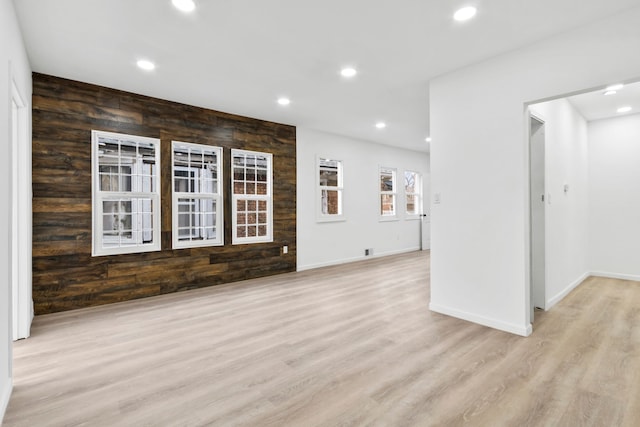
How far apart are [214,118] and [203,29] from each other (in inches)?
89.7

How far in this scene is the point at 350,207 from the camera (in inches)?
266

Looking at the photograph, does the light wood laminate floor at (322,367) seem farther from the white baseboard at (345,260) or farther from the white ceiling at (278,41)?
the white ceiling at (278,41)

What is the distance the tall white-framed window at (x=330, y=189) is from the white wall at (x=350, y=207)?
12cm

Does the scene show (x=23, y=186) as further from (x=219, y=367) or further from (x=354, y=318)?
(x=354, y=318)

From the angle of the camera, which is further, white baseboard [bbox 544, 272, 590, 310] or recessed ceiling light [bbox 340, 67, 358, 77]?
white baseboard [bbox 544, 272, 590, 310]

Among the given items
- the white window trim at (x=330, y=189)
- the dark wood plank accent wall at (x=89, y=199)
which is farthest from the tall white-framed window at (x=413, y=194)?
the dark wood plank accent wall at (x=89, y=199)

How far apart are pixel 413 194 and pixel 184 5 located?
722 cm

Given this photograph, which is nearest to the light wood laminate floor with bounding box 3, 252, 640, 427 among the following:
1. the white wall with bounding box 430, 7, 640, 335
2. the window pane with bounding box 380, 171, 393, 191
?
the white wall with bounding box 430, 7, 640, 335

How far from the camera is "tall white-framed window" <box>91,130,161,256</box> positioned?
3814mm

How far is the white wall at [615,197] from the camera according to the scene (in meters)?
4.75

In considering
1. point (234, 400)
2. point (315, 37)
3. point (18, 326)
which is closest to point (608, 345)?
point (234, 400)

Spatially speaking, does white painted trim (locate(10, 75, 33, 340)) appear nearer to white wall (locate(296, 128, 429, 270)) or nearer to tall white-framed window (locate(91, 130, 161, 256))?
tall white-framed window (locate(91, 130, 161, 256))

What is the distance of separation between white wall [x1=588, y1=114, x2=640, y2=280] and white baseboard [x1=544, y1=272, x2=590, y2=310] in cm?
44

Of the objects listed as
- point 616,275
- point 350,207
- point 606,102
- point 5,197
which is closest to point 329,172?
point 350,207
